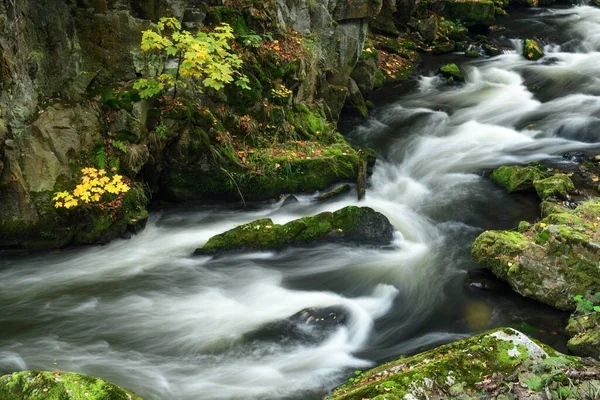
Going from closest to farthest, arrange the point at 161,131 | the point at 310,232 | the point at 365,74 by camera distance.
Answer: the point at 310,232 → the point at 161,131 → the point at 365,74

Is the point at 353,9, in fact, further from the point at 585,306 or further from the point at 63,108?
the point at 585,306

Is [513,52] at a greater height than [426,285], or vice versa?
[513,52]

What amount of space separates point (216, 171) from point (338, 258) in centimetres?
265

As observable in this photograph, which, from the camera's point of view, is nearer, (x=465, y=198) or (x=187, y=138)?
(x=187, y=138)

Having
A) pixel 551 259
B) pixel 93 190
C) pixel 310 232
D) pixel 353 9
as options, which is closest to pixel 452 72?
pixel 353 9

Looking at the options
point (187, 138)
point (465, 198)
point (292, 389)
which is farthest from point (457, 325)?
point (187, 138)

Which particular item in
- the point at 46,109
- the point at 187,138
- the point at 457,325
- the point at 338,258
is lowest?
the point at 457,325

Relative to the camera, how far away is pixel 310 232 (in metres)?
7.96

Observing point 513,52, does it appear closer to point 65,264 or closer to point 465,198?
point 465,198

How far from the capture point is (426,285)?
7453 mm

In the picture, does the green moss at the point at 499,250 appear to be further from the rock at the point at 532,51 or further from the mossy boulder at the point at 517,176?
the rock at the point at 532,51

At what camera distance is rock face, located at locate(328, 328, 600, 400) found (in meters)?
3.55

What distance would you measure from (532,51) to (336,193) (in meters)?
11.6

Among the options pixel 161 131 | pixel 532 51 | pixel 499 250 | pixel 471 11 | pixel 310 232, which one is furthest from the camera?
pixel 471 11
